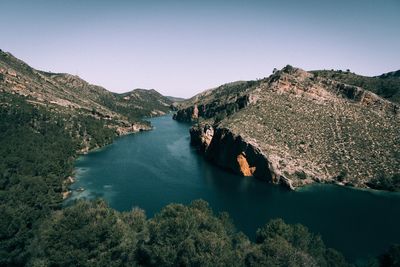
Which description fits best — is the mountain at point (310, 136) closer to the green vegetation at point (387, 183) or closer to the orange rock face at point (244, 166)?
the green vegetation at point (387, 183)

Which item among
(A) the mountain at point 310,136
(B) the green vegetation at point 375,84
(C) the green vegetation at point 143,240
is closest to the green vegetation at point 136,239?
(C) the green vegetation at point 143,240

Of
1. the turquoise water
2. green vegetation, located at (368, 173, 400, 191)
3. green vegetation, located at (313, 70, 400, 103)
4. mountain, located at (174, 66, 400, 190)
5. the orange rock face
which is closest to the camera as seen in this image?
the turquoise water

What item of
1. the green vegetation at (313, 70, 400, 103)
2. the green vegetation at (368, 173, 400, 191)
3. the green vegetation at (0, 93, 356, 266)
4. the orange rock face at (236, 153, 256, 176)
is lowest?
the green vegetation at (0, 93, 356, 266)

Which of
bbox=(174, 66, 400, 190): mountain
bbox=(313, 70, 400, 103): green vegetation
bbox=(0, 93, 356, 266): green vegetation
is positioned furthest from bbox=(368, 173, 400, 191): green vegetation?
bbox=(313, 70, 400, 103): green vegetation

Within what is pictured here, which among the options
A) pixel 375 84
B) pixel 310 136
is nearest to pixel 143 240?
pixel 310 136

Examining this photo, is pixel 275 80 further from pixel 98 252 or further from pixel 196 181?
pixel 98 252

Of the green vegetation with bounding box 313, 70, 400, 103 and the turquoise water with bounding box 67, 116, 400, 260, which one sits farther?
the green vegetation with bounding box 313, 70, 400, 103

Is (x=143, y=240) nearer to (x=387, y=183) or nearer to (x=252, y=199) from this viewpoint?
(x=252, y=199)

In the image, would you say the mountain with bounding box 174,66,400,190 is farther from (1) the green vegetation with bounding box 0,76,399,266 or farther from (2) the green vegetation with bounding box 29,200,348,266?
(2) the green vegetation with bounding box 29,200,348,266
